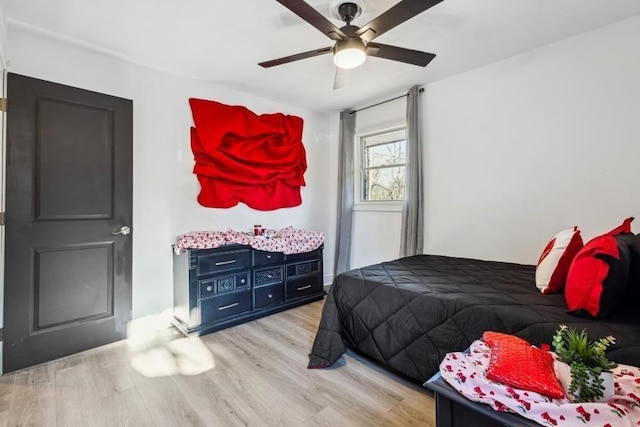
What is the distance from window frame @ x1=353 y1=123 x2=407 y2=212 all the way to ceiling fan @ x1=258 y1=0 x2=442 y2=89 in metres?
1.61

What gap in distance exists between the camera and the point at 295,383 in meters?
1.91

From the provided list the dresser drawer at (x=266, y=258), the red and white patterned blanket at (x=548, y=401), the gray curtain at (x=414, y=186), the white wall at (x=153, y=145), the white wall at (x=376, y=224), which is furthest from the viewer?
the white wall at (x=376, y=224)

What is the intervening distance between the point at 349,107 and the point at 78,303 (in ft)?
11.6

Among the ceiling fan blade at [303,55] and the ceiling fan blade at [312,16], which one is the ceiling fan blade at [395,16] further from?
the ceiling fan blade at [303,55]

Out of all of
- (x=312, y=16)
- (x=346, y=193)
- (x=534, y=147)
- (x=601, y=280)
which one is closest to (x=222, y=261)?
(x=346, y=193)

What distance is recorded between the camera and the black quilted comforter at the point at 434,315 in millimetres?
1401

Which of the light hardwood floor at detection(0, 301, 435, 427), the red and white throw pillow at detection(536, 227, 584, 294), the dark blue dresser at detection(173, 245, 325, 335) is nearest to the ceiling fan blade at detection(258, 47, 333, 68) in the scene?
the dark blue dresser at detection(173, 245, 325, 335)

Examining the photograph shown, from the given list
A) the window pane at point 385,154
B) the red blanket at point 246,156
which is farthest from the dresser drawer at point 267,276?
the window pane at point 385,154

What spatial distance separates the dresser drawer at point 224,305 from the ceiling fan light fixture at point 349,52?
7.30 ft

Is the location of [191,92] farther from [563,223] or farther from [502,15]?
[563,223]

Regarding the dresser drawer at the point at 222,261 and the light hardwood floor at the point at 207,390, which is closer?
the light hardwood floor at the point at 207,390

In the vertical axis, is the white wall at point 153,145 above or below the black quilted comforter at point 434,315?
above

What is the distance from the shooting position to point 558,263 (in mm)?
1803

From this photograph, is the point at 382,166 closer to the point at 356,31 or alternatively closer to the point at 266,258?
the point at 266,258
